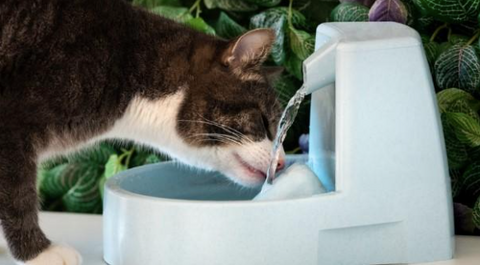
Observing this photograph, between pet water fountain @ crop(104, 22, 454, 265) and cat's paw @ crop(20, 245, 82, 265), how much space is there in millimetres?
73

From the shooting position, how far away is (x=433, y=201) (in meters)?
1.38

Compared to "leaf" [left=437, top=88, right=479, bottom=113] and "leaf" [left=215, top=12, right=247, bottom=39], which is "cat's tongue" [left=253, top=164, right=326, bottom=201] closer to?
"leaf" [left=437, top=88, right=479, bottom=113]

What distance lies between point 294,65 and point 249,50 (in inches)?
13.7

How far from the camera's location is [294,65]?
1829 millimetres

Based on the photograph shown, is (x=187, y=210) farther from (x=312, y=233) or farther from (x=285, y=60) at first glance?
(x=285, y=60)

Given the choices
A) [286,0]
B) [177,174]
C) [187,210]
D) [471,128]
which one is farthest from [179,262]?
[286,0]

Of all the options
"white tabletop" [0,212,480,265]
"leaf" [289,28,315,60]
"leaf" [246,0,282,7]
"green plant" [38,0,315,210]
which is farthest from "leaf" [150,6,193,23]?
"white tabletop" [0,212,480,265]

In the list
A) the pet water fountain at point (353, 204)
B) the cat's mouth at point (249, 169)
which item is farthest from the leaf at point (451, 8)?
the cat's mouth at point (249, 169)

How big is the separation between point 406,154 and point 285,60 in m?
0.53

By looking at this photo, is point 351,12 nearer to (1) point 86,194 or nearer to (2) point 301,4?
(2) point 301,4

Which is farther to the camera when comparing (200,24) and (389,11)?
(200,24)

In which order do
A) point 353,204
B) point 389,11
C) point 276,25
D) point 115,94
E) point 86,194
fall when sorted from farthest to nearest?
point 86,194
point 276,25
point 389,11
point 115,94
point 353,204

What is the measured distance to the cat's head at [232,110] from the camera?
4.91 ft

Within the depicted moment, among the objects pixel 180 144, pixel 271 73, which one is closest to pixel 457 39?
pixel 271 73
